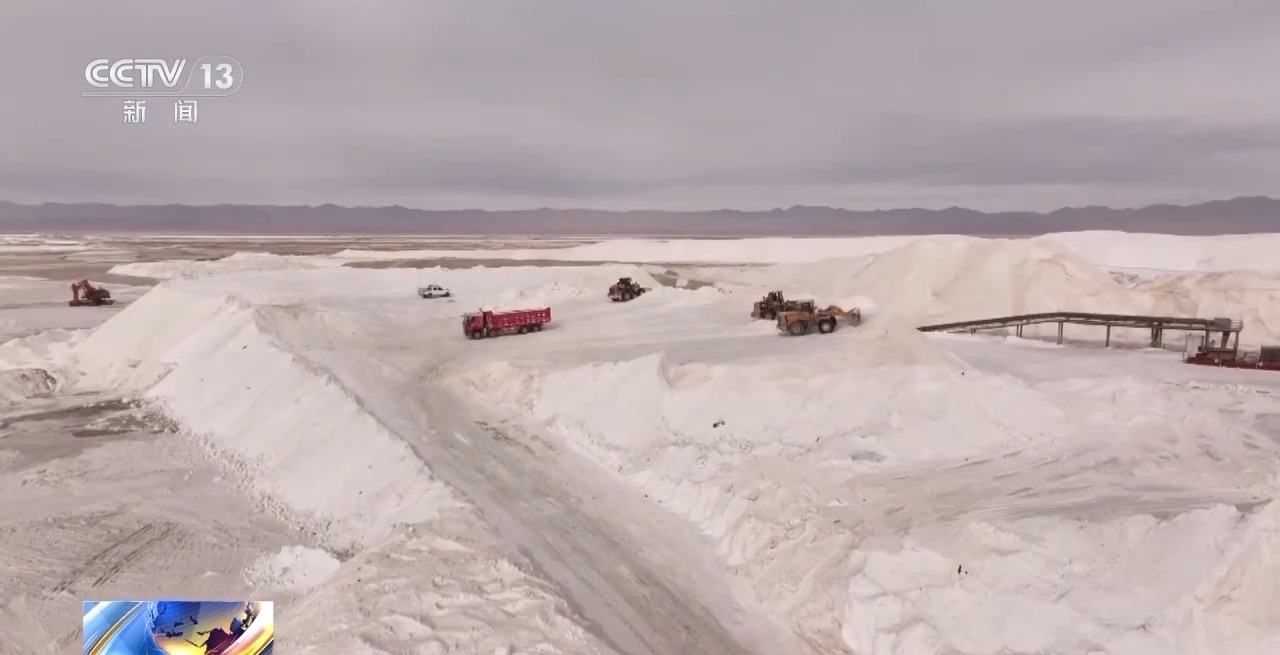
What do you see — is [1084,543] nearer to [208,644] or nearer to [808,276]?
[208,644]

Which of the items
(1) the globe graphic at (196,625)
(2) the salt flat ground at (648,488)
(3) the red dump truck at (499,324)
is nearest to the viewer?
(1) the globe graphic at (196,625)

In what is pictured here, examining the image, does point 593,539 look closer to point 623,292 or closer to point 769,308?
point 769,308

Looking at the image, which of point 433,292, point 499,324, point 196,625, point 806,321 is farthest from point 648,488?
point 433,292

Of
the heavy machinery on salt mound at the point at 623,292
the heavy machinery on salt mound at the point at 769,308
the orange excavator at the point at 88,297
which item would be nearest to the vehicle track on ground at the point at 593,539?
the heavy machinery on salt mound at the point at 769,308

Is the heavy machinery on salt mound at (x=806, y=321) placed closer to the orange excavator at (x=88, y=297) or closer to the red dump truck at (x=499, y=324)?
the red dump truck at (x=499, y=324)
